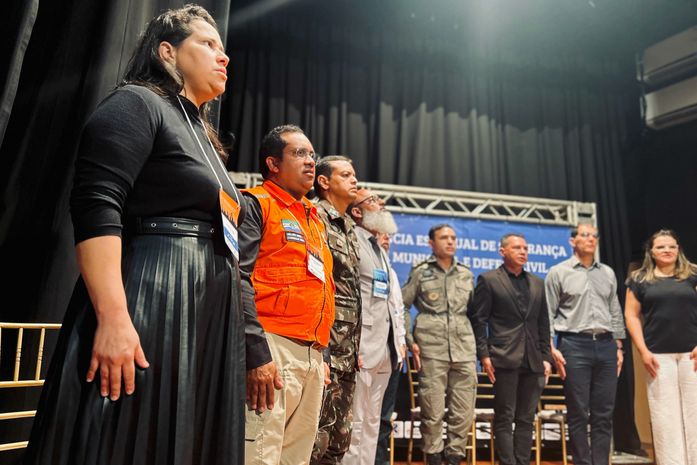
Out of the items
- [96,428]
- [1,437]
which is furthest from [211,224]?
[1,437]

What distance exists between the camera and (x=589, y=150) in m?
6.20

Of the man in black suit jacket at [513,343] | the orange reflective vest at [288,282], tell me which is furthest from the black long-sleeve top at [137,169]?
the man in black suit jacket at [513,343]

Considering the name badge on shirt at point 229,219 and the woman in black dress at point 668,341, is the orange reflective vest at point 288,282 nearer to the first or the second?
the name badge on shirt at point 229,219

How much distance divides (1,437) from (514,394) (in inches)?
115

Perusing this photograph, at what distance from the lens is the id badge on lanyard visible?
6.28ft

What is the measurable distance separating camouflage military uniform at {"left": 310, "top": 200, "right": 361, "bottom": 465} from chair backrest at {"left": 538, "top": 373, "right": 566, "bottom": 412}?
2702mm

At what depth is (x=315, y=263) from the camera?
6.41 feet

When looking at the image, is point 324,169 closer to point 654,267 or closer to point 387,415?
point 387,415

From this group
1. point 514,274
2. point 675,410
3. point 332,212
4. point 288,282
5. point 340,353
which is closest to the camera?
point 288,282

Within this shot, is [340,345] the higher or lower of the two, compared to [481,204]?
lower

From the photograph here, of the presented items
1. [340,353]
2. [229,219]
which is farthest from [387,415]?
[229,219]

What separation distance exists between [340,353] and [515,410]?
203 cm

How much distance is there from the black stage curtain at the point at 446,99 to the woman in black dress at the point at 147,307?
14.0ft

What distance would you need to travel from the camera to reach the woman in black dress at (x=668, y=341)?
3.41 metres
